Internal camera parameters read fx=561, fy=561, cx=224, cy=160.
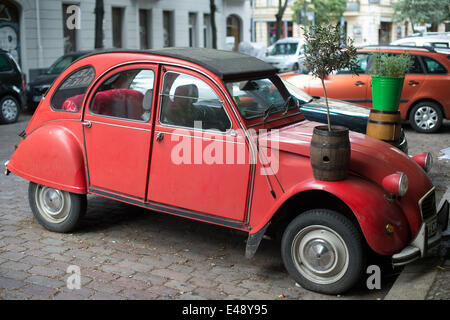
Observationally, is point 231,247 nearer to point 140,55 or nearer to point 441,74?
point 140,55

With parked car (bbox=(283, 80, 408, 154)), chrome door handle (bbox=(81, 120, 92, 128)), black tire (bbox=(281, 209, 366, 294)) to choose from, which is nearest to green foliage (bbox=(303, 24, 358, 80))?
black tire (bbox=(281, 209, 366, 294))

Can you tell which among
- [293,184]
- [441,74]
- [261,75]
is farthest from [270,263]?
[441,74]

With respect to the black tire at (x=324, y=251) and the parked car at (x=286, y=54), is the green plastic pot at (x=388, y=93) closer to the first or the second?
the black tire at (x=324, y=251)

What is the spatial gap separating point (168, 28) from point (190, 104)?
27.4 metres

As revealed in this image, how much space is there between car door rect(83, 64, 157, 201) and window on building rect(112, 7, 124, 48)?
22346 millimetres

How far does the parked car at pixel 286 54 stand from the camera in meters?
28.9

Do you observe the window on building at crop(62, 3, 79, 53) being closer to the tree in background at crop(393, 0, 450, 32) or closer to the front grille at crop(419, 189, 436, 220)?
the front grille at crop(419, 189, 436, 220)

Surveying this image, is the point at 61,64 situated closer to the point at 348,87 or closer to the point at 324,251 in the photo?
the point at 348,87

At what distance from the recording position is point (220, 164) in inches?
192

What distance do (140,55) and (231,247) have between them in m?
2.09

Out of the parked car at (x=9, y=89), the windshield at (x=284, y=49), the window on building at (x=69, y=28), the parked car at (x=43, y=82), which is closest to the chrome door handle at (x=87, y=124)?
the parked car at (x=9, y=89)

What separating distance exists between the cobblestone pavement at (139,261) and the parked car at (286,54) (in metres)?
23.2
